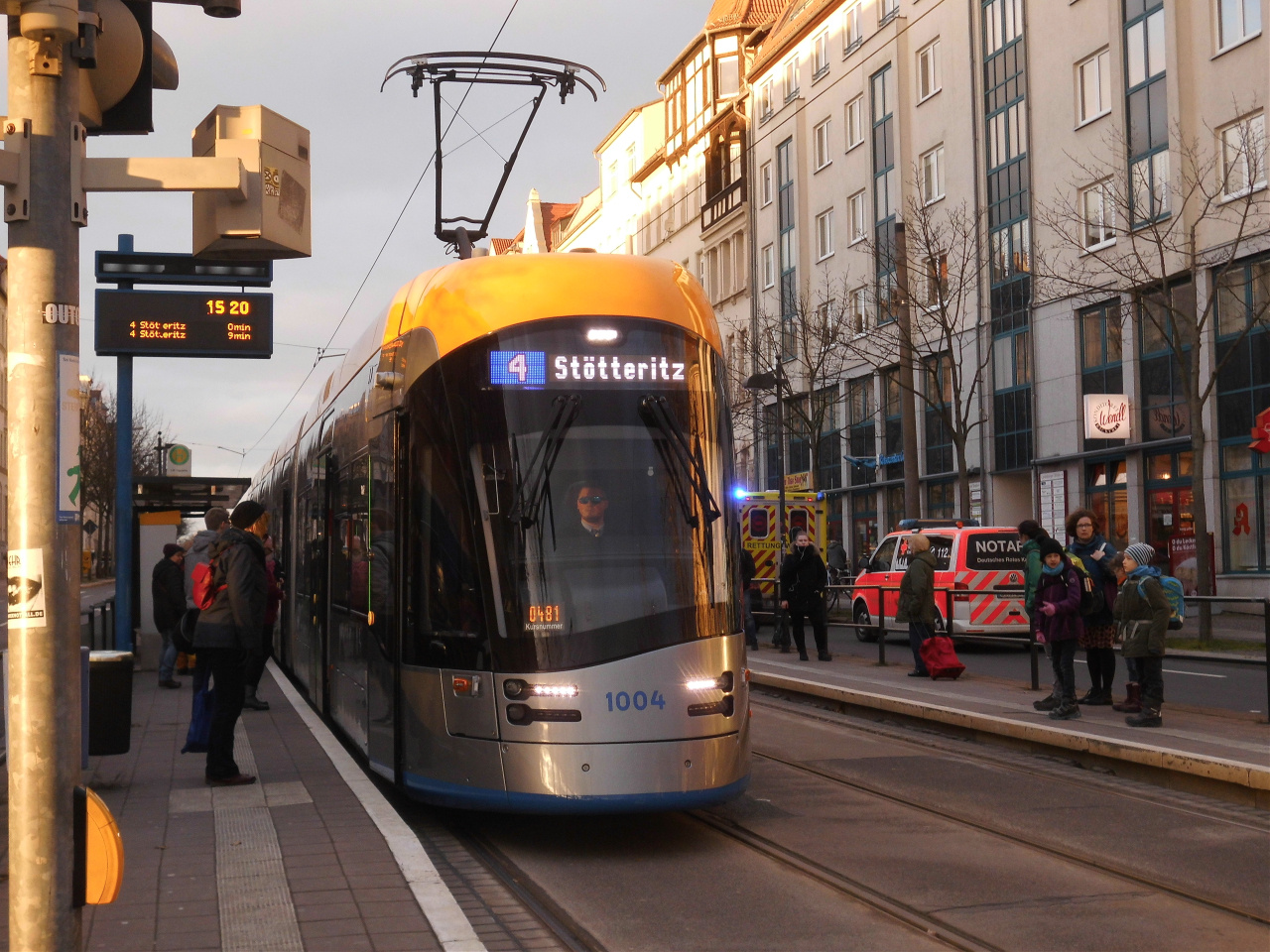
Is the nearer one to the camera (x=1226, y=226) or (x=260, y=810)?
(x=260, y=810)

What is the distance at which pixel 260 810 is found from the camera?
8.34m

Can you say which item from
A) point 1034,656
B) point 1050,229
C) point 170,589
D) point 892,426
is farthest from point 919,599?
point 892,426

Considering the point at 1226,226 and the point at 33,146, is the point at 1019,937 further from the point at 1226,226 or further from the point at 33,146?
the point at 1226,226

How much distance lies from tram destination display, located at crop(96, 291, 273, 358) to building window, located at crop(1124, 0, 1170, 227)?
63.0 feet

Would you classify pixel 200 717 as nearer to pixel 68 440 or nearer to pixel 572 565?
pixel 572 565

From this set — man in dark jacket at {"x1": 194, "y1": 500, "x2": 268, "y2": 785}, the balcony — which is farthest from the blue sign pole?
the balcony

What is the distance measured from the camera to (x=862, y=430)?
43750 mm

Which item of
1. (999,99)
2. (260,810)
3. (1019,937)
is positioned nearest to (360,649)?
(260,810)

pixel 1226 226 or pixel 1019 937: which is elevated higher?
pixel 1226 226

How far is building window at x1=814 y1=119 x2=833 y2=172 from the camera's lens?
46.8 meters

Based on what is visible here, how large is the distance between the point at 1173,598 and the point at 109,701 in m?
8.46

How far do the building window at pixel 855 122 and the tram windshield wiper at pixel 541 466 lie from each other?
3791cm

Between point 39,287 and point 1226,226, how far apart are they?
27.5 meters

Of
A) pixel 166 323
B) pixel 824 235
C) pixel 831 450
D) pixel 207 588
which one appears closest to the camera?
pixel 207 588
